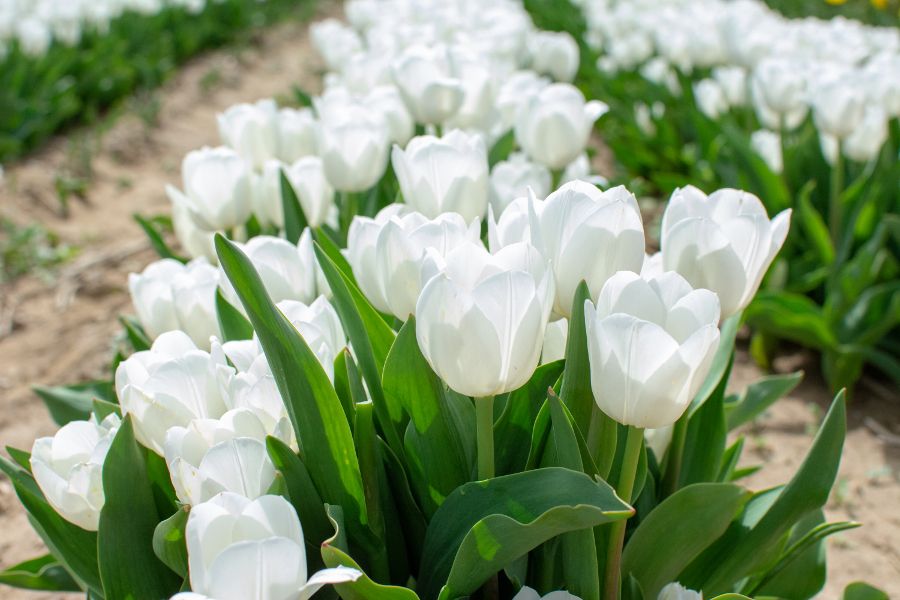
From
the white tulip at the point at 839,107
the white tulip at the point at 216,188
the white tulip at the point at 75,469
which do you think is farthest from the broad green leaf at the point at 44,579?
the white tulip at the point at 839,107

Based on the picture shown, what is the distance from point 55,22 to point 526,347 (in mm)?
6530

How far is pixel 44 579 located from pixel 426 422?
2.38 feet

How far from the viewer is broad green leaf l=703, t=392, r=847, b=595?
1.21 meters

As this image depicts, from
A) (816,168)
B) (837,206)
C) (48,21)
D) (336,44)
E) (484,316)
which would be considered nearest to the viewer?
(484,316)

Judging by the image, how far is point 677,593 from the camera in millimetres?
1186

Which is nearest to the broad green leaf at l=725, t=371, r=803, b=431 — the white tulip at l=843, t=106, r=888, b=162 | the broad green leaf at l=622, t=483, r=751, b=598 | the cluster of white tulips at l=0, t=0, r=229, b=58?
the broad green leaf at l=622, t=483, r=751, b=598

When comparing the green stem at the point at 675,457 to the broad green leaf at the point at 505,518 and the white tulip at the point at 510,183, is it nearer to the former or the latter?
the broad green leaf at the point at 505,518

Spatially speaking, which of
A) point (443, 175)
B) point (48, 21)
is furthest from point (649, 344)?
point (48, 21)

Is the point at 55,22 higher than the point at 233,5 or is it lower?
higher

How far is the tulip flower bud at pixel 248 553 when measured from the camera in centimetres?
87

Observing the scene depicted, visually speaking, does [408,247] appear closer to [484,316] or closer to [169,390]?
[484,316]

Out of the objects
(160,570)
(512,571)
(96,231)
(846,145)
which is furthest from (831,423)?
(96,231)

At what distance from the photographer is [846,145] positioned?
309 cm

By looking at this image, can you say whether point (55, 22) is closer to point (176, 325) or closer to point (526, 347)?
point (176, 325)
